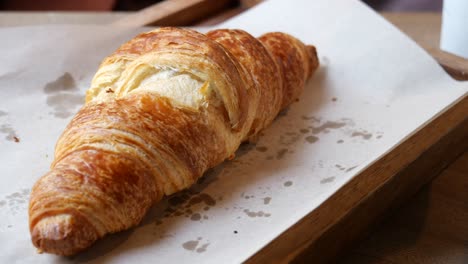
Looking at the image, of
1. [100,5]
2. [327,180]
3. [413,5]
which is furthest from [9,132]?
[413,5]

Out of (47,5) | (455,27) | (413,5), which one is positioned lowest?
(413,5)

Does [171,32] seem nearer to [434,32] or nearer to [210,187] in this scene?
[210,187]

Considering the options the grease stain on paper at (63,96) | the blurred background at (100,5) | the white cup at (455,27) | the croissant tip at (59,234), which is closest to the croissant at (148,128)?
the croissant tip at (59,234)

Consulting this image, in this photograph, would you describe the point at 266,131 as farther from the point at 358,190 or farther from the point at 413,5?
the point at 413,5

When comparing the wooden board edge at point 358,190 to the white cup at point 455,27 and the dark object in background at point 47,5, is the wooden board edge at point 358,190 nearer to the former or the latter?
the white cup at point 455,27

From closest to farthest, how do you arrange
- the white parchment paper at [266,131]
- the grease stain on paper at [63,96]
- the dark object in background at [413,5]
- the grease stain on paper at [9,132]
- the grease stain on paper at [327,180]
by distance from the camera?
the white parchment paper at [266,131] → the grease stain on paper at [327,180] → the grease stain on paper at [9,132] → the grease stain on paper at [63,96] → the dark object in background at [413,5]

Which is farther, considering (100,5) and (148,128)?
(100,5)
